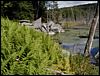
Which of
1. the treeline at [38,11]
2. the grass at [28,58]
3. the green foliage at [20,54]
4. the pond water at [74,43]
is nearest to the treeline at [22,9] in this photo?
the treeline at [38,11]

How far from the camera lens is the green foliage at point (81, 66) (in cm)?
773

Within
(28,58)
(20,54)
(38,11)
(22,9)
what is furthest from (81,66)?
(38,11)

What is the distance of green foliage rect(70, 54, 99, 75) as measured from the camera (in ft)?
25.3

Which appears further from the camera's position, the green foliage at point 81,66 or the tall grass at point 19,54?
the green foliage at point 81,66

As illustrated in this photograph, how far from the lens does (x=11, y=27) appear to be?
25.0 ft

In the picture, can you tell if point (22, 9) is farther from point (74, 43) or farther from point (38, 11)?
point (74, 43)

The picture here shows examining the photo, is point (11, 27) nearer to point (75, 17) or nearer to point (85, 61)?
point (85, 61)

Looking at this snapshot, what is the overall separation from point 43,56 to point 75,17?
202ft

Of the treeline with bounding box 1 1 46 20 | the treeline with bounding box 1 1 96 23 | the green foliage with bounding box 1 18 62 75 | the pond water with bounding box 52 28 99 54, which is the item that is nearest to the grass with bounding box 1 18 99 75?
the green foliage with bounding box 1 18 62 75

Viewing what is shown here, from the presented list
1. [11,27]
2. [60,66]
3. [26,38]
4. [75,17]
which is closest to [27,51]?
[26,38]

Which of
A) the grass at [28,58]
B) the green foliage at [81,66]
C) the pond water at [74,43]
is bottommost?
the pond water at [74,43]

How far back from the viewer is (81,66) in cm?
799

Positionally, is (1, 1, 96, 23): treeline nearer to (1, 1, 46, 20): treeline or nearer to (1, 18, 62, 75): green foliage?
(1, 1, 46, 20): treeline

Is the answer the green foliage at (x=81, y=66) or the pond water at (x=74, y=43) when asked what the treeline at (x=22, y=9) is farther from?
the green foliage at (x=81, y=66)
